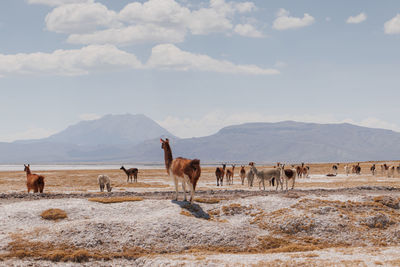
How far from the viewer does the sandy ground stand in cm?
1880

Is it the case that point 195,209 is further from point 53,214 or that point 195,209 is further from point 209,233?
point 53,214

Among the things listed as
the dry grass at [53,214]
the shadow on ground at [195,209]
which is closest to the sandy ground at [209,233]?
the shadow on ground at [195,209]

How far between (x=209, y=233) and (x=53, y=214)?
368 inches

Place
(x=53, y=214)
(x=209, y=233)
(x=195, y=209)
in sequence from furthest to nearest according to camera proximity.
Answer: (x=195, y=209) < (x=53, y=214) < (x=209, y=233)

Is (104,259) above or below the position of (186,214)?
below

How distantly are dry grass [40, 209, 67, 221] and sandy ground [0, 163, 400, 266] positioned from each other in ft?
1.25

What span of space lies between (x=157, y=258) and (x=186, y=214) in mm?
4760

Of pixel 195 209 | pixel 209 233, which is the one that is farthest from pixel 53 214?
pixel 209 233

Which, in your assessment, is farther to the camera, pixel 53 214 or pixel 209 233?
pixel 53 214

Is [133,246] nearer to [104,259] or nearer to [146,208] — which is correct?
[104,259]

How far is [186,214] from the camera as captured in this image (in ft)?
77.2

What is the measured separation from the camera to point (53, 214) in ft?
78.3

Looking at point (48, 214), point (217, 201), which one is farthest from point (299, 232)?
point (48, 214)

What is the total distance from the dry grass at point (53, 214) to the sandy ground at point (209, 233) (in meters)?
0.38
